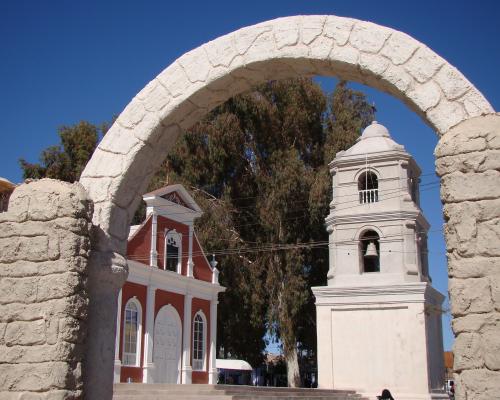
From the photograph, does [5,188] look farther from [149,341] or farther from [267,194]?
[267,194]

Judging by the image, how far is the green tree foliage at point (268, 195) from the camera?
26.0 meters

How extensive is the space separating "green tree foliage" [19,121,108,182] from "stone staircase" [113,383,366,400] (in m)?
16.9

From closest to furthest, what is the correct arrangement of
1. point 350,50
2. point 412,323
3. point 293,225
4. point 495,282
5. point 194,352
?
point 495,282 < point 350,50 < point 412,323 < point 194,352 < point 293,225

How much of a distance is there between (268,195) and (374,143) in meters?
6.31

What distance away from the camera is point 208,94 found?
5.49 metres

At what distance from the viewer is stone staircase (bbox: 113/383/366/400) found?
16.0 meters

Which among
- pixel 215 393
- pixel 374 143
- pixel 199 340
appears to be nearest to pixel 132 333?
pixel 199 340

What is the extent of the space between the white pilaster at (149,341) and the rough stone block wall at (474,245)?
17.8m

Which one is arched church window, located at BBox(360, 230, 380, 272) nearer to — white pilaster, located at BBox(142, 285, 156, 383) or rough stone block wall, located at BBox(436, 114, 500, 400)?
white pilaster, located at BBox(142, 285, 156, 383)

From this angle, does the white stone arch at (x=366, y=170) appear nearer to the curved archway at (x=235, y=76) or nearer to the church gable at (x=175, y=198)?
the church gable at (x=175, y=198)

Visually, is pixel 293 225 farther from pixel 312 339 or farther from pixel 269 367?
pixel 269 367

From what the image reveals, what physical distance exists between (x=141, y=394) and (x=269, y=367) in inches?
781

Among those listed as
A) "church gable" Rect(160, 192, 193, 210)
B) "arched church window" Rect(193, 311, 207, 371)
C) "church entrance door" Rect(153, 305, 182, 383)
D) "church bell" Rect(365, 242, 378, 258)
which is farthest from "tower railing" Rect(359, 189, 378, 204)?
"church entrance door" Rect(153, 305, 182, 383)

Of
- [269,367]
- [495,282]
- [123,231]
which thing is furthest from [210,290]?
[495,282]
